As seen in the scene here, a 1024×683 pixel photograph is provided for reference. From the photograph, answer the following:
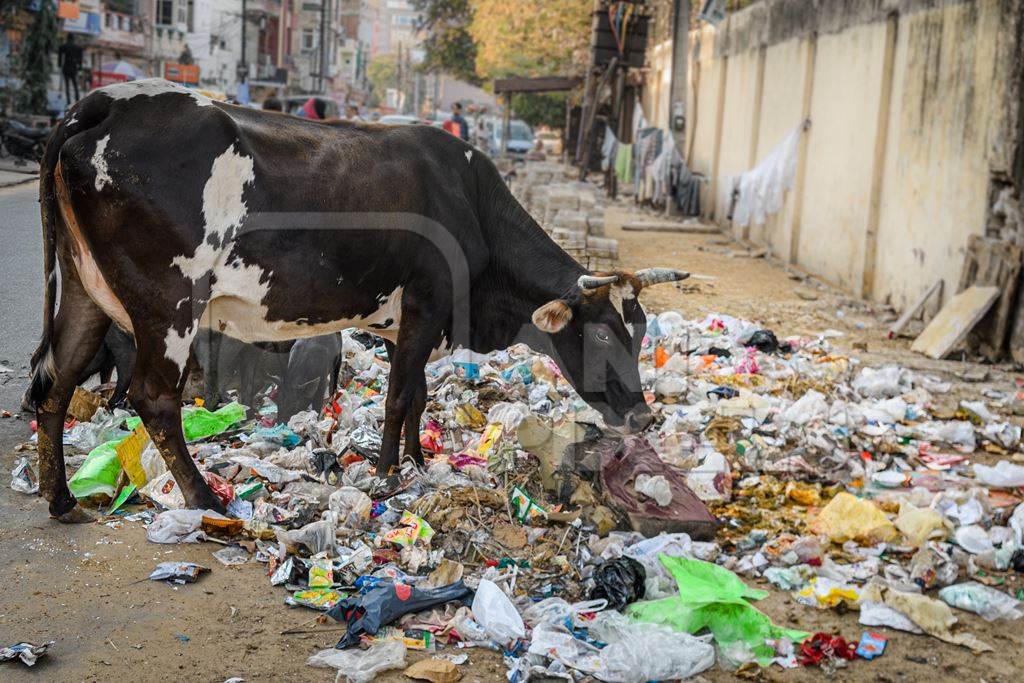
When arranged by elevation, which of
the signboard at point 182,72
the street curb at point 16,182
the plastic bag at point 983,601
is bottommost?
the plastic bag at point 983,601

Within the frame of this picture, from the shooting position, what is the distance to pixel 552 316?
541 centimetres

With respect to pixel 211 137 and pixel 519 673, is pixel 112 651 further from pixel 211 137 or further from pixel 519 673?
pixel 211 137

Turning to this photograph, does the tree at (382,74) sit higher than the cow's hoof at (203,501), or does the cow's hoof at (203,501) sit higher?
the tree at (382,74)

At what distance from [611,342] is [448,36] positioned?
37.1 m

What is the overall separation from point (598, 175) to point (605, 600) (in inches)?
1145

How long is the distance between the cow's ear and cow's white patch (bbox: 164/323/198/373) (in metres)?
1.64

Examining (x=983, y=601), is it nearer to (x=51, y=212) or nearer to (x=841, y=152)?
(x=51, y=212)

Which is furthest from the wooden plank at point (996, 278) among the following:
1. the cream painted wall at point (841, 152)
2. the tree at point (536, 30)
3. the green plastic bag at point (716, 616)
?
the tree at point (536, 30)

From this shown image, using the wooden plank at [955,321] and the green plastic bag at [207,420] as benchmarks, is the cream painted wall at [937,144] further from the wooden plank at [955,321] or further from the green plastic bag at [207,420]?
the green plastic bag at [207,420]

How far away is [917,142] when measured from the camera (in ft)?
34.2

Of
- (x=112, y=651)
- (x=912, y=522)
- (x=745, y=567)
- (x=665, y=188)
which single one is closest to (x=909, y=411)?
(x=912, y=522)

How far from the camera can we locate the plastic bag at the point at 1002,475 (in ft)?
19.1

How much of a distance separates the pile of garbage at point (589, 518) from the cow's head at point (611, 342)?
21 cm

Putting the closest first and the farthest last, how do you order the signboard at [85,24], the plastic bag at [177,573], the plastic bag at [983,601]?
the plastic bag at [177,573]
the plastic bag at [983,601]
the signboard at [85,24]
